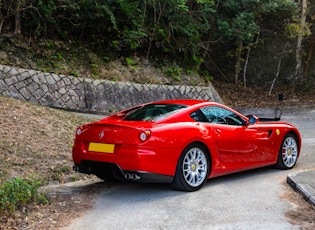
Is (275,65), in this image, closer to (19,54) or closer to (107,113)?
(107,113)

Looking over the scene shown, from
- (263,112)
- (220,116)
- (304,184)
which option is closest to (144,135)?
(220,116)

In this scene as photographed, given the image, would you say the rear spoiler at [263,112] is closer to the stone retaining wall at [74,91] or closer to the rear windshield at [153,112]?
the stone retaining wall at [74,91]

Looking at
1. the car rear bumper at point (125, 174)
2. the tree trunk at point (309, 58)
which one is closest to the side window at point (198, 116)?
the car rear bumper at point (125, 174)

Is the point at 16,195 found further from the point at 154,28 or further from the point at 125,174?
the point at 154,28

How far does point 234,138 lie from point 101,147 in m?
2.26

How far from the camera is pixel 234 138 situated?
6.87 meters

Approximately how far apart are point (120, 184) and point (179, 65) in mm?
12455

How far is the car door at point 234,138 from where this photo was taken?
21.9 ft

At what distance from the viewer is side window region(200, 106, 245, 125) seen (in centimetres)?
675

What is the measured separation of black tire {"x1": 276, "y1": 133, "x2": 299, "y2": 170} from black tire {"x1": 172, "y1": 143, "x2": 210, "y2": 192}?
213 cm

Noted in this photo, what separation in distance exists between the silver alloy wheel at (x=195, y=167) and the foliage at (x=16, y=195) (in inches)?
79.9

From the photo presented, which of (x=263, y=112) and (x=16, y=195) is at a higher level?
(x=263, y=112)

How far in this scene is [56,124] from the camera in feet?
30.6

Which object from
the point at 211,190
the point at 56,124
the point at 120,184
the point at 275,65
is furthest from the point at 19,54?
the point at 275,65
